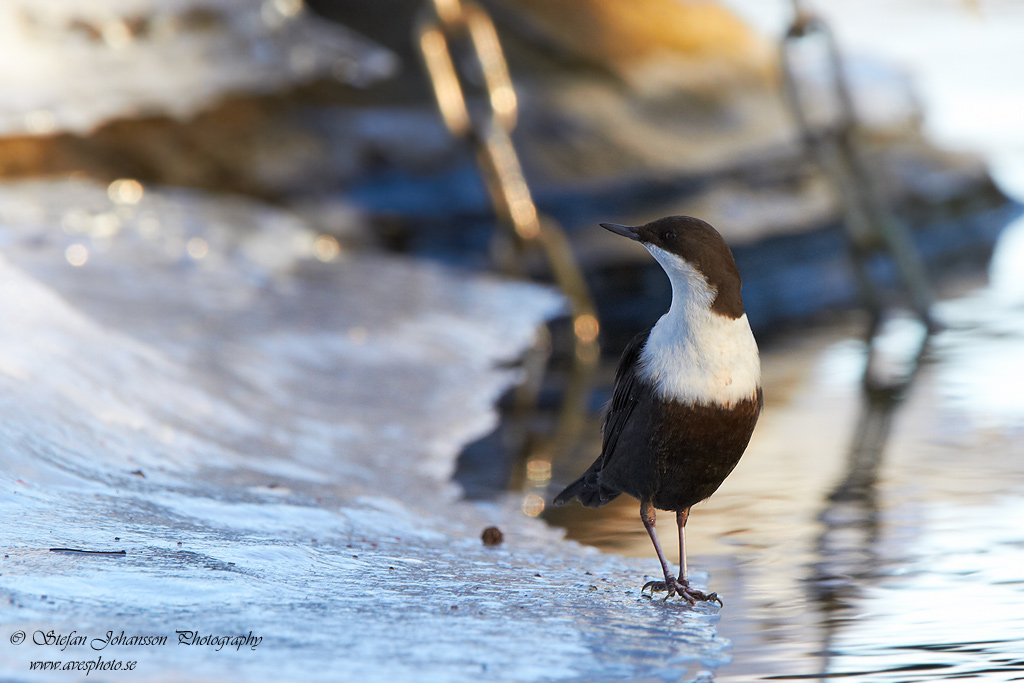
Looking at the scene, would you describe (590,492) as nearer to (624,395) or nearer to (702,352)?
(624,395)

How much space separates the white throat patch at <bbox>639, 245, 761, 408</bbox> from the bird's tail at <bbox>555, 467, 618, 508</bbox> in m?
0.35

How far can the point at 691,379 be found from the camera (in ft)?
6.03

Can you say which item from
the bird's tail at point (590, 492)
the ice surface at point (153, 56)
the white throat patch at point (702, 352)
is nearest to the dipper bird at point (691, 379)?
the white throat patch at point (702, 352)

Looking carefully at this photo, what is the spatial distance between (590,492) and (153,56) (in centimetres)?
530

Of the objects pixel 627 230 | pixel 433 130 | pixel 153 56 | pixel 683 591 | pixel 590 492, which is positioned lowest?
pixel 683 591

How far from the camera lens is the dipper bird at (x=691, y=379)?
1833 mm

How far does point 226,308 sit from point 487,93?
1.44m

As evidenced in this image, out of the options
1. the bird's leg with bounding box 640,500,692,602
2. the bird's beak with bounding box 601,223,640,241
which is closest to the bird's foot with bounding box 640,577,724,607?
the bird's leg with bounding box 640,500,692,602

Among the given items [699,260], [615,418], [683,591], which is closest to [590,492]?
[615,418]

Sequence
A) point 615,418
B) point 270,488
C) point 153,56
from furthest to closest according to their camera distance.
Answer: point 153,56
point 270,488
point 615,418

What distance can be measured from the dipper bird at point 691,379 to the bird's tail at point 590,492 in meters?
0.19

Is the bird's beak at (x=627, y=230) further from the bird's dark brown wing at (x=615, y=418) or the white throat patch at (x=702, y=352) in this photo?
the bird's dark brown wing at (x=615, y=418)

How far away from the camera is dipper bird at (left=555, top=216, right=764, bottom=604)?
1833 mm

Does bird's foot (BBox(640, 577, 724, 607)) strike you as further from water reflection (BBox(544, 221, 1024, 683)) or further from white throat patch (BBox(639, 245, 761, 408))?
white throat patch (BBox(639, 245, 761, 408))
